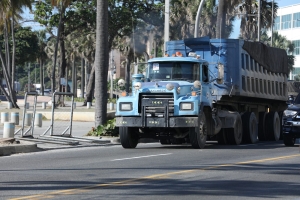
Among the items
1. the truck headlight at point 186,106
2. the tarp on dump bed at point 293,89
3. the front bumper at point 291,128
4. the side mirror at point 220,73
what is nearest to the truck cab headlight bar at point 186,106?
the truck headlight at point 186,106

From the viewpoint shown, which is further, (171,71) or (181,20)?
(181,20)

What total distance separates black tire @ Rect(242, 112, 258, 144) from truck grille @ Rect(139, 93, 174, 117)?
5.87 metres

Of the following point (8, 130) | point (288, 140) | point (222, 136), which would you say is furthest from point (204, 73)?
point (8, 130)

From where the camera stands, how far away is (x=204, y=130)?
2159cm

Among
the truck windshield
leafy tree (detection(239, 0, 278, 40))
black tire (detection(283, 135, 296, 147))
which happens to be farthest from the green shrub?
leafy tree (detection(239, 0, 278, 40))

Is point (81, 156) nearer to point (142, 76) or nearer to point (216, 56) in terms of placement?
point (142, 76)

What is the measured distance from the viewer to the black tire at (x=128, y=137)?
21.5 meters

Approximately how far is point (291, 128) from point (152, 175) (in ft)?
31.4

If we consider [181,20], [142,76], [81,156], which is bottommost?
[81,156]

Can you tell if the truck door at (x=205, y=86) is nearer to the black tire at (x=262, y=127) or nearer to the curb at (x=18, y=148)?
the curb at (x=18, y=148)

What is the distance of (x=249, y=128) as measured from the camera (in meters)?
25.6

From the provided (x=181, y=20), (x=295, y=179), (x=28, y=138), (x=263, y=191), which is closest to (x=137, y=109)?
(x=28, y=138)

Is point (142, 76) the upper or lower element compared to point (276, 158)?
upper

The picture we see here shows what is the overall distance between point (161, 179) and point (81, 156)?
632 centimetres
